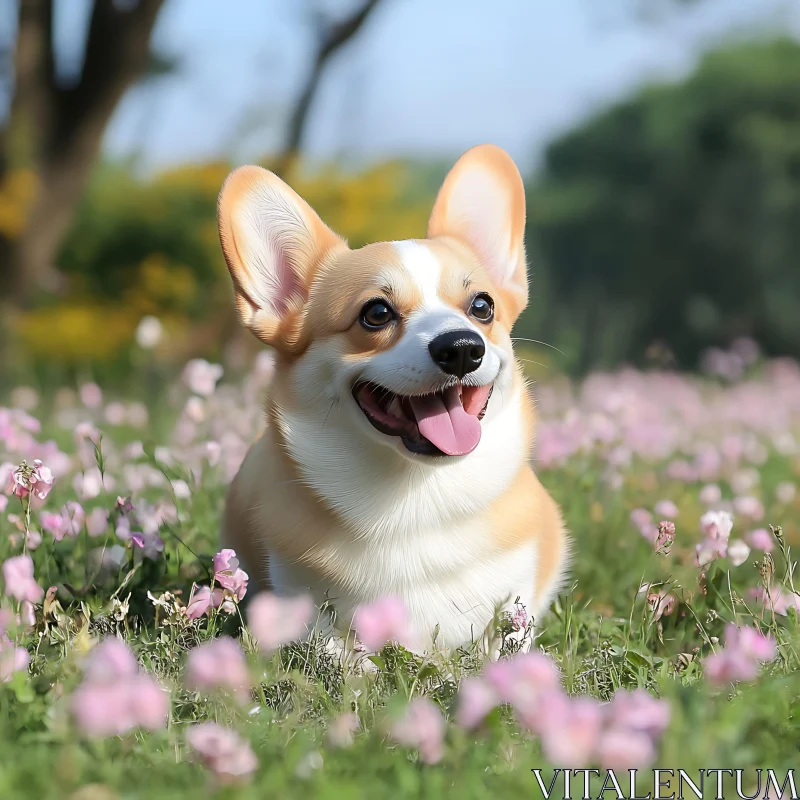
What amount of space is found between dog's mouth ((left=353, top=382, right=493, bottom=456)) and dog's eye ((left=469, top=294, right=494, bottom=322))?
213 millimetres

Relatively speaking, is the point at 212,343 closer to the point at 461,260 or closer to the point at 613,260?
the point at 613,260

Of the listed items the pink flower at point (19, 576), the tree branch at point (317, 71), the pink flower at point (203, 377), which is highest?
the pink flower at point (19, 576)

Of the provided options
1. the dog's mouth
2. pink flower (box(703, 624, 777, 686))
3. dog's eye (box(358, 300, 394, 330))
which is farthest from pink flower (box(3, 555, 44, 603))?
pink flower (box(703, 624, 777, 686))

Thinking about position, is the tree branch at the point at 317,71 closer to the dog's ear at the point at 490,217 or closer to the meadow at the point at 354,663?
the meadow at the point at 354,663

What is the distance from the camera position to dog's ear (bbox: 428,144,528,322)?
2.93 meters

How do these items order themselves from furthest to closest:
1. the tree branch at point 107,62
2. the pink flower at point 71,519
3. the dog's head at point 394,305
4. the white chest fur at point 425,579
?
1. the tree branch at point 107,62
2. the pink flower at point 71,519
3. the white chest fur at point 425,579
4. the dog's head at point 394,305

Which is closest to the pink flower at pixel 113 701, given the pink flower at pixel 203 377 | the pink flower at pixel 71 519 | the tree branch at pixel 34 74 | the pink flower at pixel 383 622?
the pink flower at pixel 383 622

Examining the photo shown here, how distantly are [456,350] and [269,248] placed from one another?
31.4 inches

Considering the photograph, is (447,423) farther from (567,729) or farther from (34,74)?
(34,74)

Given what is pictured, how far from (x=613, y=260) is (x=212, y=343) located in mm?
6096

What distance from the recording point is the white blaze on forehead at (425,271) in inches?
101

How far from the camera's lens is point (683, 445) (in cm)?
556

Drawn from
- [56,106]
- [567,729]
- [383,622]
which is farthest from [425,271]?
[56,106]

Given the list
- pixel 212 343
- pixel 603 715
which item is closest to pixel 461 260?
pixel 603 715
